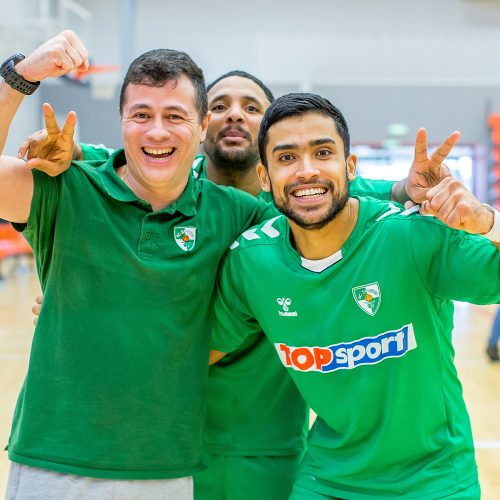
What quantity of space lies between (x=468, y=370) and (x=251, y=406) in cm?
521

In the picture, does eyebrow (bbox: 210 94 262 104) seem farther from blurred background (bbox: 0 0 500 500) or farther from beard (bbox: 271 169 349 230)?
blurred background (bbox: 0 0 500 500)

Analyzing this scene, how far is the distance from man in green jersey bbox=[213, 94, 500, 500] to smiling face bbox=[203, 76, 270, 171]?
745 mm

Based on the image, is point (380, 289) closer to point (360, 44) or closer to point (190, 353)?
point (190, 353)

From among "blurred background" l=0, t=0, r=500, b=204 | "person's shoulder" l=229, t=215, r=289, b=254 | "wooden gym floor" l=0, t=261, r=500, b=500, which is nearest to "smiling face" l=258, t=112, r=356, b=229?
"person's shoulder" l=229, t=215, r=289, b=254

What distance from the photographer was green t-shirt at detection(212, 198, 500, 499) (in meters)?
2.12

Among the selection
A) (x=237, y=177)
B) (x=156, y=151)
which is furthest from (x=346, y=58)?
(x=156, y=151)

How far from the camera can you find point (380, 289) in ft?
7.16

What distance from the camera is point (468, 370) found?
734cm

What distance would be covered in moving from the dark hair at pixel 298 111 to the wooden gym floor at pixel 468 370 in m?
2.86

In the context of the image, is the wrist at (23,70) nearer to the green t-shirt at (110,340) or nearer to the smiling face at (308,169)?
the green t-shirt at (110,340)

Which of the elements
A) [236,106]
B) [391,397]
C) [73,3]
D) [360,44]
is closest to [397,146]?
[360,44]

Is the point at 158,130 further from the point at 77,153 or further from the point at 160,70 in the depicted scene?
the point at 77,153

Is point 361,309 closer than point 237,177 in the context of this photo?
Yes

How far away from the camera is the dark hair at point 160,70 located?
2285 millimetres
